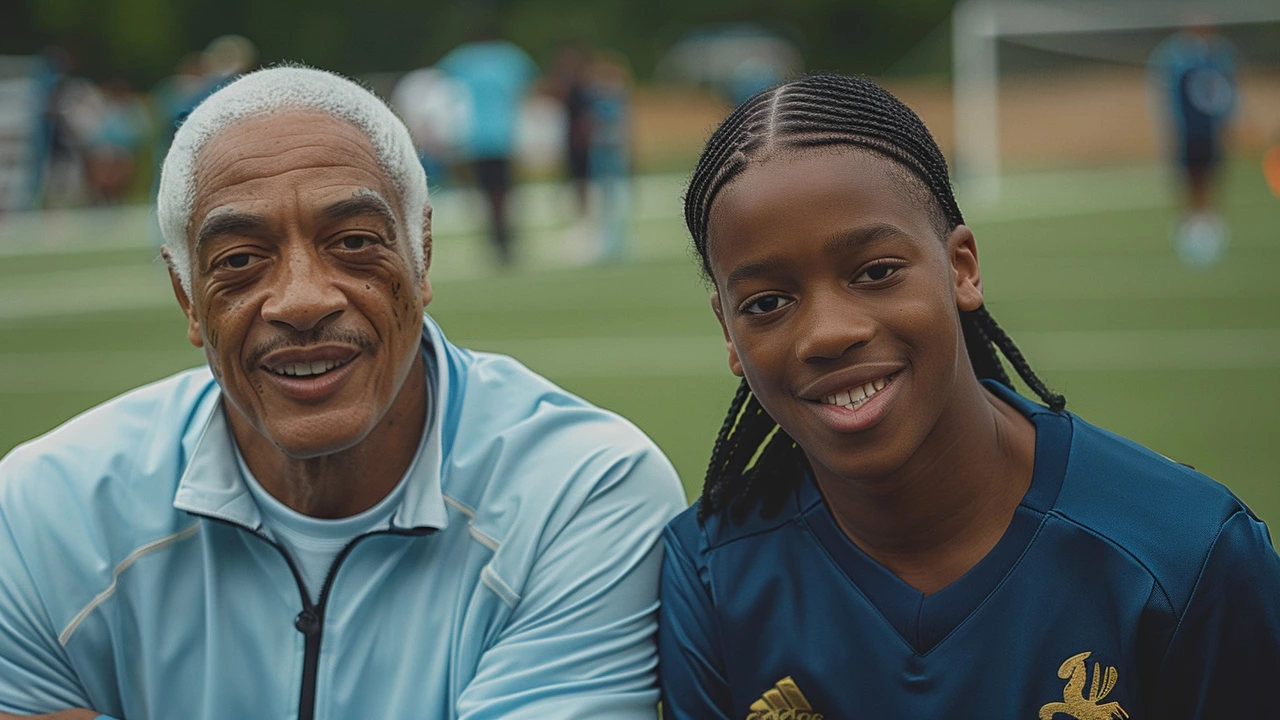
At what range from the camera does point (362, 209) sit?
2914mm

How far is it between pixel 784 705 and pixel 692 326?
910 cm

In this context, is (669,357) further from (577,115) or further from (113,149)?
(113,149)

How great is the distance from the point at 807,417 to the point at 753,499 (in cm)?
37

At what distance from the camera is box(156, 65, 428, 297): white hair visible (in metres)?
2.97

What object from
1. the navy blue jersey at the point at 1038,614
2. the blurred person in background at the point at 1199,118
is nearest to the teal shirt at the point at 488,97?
the blurred person in background at the point at 1199,118

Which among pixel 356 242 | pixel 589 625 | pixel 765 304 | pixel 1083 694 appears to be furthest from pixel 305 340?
pixel 1083 694

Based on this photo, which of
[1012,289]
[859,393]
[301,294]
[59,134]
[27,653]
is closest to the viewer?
[859,393]

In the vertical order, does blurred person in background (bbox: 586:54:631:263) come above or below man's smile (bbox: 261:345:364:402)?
above

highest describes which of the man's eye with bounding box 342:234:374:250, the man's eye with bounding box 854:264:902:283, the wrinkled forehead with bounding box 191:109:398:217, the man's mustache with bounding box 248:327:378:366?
the wrinkled forehead with bounding box 191:109:398:217

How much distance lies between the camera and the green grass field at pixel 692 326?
8.03 metres

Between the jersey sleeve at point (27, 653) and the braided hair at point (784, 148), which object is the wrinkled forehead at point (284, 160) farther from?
the jersey sleeve at point (27, 653)

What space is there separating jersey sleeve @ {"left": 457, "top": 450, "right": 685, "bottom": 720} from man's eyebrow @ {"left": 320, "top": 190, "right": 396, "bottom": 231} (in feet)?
2.18

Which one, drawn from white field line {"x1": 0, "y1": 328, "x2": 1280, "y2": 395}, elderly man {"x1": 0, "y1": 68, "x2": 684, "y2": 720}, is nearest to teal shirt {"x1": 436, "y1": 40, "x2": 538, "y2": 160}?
white field line {"x1": 0, "y1": 328, "x2": 1280, "y2": 395}

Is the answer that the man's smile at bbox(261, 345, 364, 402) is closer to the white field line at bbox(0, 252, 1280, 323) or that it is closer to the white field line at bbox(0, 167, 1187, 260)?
the white field line at bbox(0, 252, 1280, 323)
